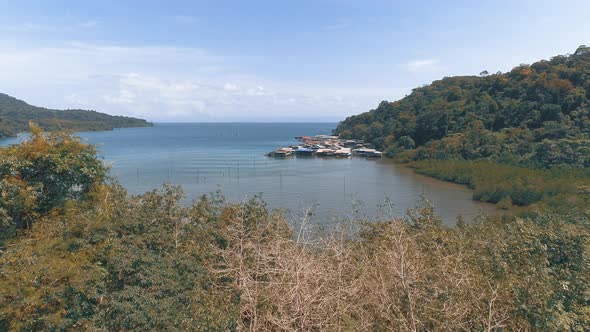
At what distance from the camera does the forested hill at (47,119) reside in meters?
58.4

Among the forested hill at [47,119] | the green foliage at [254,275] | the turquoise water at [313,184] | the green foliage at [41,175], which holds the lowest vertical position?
the turquoise water at [313,184]

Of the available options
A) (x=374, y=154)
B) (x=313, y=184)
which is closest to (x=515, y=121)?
(x=374, y=154)

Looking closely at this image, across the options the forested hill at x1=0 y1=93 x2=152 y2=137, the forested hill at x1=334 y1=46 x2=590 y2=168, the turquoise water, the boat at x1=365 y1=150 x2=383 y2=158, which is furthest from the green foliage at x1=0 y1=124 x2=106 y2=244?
the forested hill at x1=0 y1=93 x2=152 y2=137

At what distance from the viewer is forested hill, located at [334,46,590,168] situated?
891 inches

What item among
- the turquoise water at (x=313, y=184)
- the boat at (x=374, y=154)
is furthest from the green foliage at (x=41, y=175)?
the boat at (x=374, y=154)

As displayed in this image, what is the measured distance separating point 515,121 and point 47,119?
2957 inches

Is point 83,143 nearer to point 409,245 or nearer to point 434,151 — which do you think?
point 409,245

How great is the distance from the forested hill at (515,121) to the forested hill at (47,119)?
4666 cm

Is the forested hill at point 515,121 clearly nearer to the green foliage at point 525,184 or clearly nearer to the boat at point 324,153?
the green foliage at point 525,184

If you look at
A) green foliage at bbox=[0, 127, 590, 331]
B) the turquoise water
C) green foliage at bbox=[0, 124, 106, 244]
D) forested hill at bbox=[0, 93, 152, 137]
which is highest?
forested hill at bbox=[0, 93, 152, 137]

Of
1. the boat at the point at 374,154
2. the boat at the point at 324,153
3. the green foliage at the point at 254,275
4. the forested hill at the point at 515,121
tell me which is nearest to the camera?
the green foliage at the point at 254,275

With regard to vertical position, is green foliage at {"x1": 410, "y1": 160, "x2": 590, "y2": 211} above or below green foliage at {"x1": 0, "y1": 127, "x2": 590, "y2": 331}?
below

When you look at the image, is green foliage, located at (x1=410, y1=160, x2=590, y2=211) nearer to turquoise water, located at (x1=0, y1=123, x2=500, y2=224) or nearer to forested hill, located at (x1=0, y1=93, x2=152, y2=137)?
turquoise water, located at (x1=0, y1=123, x2=500, y2=224)

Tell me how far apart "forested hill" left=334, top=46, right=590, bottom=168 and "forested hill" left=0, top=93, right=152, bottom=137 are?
153ft
